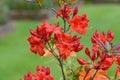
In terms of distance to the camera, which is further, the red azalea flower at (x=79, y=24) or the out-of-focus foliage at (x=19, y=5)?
the out-of-focus foliage at (x=19, y=5)

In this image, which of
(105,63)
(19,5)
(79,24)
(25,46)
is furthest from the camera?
(19,5)

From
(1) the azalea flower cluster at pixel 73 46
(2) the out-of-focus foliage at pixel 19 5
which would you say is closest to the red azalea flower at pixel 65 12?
(1) the azalea flower cluster at pixel 73 46

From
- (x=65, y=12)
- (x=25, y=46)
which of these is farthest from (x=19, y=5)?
(x=65, y=12)

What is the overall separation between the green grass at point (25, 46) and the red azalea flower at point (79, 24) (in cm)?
322

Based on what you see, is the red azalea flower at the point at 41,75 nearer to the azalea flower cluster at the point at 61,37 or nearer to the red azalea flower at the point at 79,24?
the azalea flower cluster at the point at 61,37

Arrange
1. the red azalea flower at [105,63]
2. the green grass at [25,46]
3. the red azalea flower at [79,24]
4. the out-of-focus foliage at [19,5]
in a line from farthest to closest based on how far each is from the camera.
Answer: the out-of-focus foliage at [19,5]
the green grass at [25,46]
the red azalea flower at [79,24]
the red azalea flower at [105,63]

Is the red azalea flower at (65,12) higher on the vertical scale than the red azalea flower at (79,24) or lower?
higher

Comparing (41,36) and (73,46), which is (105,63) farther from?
(41,36)

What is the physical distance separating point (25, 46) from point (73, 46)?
788 cm

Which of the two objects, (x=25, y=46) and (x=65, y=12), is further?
(x=25, y=46)

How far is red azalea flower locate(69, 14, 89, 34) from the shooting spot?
6.84 ft

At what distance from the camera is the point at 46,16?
1313cm

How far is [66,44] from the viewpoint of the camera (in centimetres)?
198

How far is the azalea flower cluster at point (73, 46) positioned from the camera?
77.9 inches
